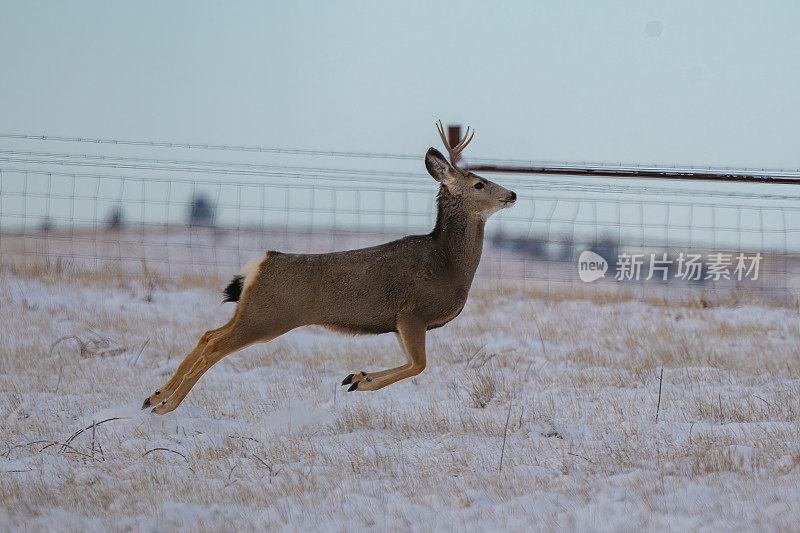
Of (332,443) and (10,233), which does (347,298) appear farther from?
(10,233)

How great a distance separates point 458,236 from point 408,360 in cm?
75

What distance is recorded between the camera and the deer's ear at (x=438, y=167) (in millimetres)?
4492

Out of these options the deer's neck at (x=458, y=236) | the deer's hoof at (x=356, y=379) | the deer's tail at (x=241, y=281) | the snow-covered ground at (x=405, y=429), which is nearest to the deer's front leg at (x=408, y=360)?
the deer's hoof at (x=356, y=379)

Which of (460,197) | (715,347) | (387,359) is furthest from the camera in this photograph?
(715,347)

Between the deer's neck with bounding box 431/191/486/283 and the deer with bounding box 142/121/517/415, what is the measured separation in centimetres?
5

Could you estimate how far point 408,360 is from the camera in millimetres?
4469

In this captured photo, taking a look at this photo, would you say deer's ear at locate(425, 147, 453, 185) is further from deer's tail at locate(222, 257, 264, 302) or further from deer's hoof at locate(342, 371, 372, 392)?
deer's hoof at locate(342, 371, 372, 392)

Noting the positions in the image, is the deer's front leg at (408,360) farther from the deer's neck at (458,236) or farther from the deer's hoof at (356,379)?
the deer's neck at (458,236)

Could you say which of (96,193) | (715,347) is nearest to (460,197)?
(715,347)

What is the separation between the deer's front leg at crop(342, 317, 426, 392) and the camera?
4.38 metres

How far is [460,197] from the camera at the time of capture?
15.5ft

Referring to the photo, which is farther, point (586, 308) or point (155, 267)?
point (155, 267)

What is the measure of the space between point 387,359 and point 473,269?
4.00 metres

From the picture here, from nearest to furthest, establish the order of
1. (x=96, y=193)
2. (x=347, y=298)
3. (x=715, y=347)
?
(x=347, y=298)
(x=715, y=347)
(x=96, y=193)
